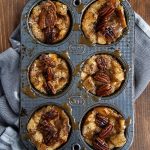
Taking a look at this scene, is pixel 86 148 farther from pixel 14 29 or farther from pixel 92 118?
pixel 14 29

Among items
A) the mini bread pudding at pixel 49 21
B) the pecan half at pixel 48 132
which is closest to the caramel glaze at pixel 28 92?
the pecan half at pixel 48 132

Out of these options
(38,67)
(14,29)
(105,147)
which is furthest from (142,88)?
(14,29)

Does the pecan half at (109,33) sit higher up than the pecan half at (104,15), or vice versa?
the pecan half at (104,15)

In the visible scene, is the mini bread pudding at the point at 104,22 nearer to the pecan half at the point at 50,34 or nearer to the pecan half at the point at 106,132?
the pecan half at the point at 50,34

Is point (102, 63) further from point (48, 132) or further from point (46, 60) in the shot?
point (48, 132)

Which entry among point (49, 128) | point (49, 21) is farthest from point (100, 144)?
point (49, 21)

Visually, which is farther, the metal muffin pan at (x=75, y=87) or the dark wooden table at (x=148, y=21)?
the dark wooden table at (x=148, y=21)
